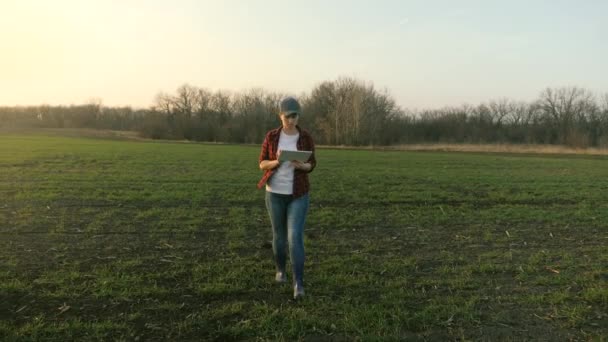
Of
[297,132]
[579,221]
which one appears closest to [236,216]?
[297,132]

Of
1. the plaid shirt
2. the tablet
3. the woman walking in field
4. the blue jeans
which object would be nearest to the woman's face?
the woman walking in field

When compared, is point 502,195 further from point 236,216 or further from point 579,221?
point 236,216

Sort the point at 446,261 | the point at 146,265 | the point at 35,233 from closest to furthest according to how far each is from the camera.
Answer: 1. the point at 146,265
2. the point at 446,261
3. the point at 35,233

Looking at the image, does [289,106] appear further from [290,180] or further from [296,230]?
[296,230]

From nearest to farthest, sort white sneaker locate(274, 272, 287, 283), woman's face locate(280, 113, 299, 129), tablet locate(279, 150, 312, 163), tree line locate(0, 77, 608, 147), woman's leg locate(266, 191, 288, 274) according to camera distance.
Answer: tablet locate(279, 150, 312, 163)
woman's face locate(280, 113, 299, 129)
woman's leg locate(266, 191, 288, 274)
white sneaker locate(274, 272, 287, 283)
tree line locate(0, 77, 608, 147)

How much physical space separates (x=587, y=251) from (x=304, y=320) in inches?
193

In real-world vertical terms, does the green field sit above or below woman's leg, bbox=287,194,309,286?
below

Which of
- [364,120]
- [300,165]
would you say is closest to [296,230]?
[300,165]

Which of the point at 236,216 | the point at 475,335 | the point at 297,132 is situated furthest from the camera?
the point at 236,216

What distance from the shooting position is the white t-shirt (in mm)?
4234

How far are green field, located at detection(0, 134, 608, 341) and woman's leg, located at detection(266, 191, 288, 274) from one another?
0.36 m

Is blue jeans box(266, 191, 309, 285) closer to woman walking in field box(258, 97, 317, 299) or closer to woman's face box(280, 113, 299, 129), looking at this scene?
woman walking in field box(258, 97, 317, 299)

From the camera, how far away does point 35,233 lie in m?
6.75

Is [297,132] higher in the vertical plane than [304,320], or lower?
higher
